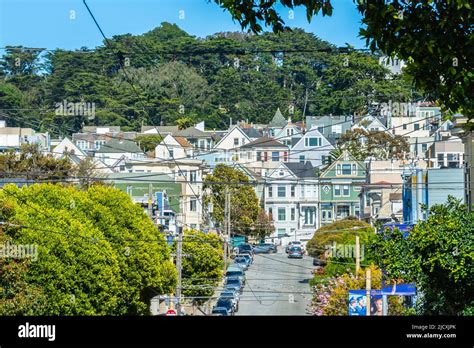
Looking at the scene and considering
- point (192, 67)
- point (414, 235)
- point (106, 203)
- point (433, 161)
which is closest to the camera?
point (414, 235)

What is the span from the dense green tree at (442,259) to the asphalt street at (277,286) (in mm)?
21621

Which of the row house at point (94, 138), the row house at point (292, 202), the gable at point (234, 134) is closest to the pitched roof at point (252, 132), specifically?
the gable at point (234, 134)

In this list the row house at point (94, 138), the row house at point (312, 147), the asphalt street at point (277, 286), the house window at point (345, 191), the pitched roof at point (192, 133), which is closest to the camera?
the asphalt street at point (277, 286)

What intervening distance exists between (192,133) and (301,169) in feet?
71.8

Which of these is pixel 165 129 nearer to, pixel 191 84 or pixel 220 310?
pixel 191 84

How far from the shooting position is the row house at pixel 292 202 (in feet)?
332

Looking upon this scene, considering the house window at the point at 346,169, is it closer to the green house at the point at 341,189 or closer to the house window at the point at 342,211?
the green house at the point at 341,189

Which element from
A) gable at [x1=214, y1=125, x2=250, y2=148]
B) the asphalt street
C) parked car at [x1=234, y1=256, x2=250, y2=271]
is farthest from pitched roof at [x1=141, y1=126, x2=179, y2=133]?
parked car at [x1=234, y1=256, x2=250, y2=271]

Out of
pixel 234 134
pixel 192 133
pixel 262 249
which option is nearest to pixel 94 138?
pixel 192 133

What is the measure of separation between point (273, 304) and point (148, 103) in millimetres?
59036

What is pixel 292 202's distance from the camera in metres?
103
